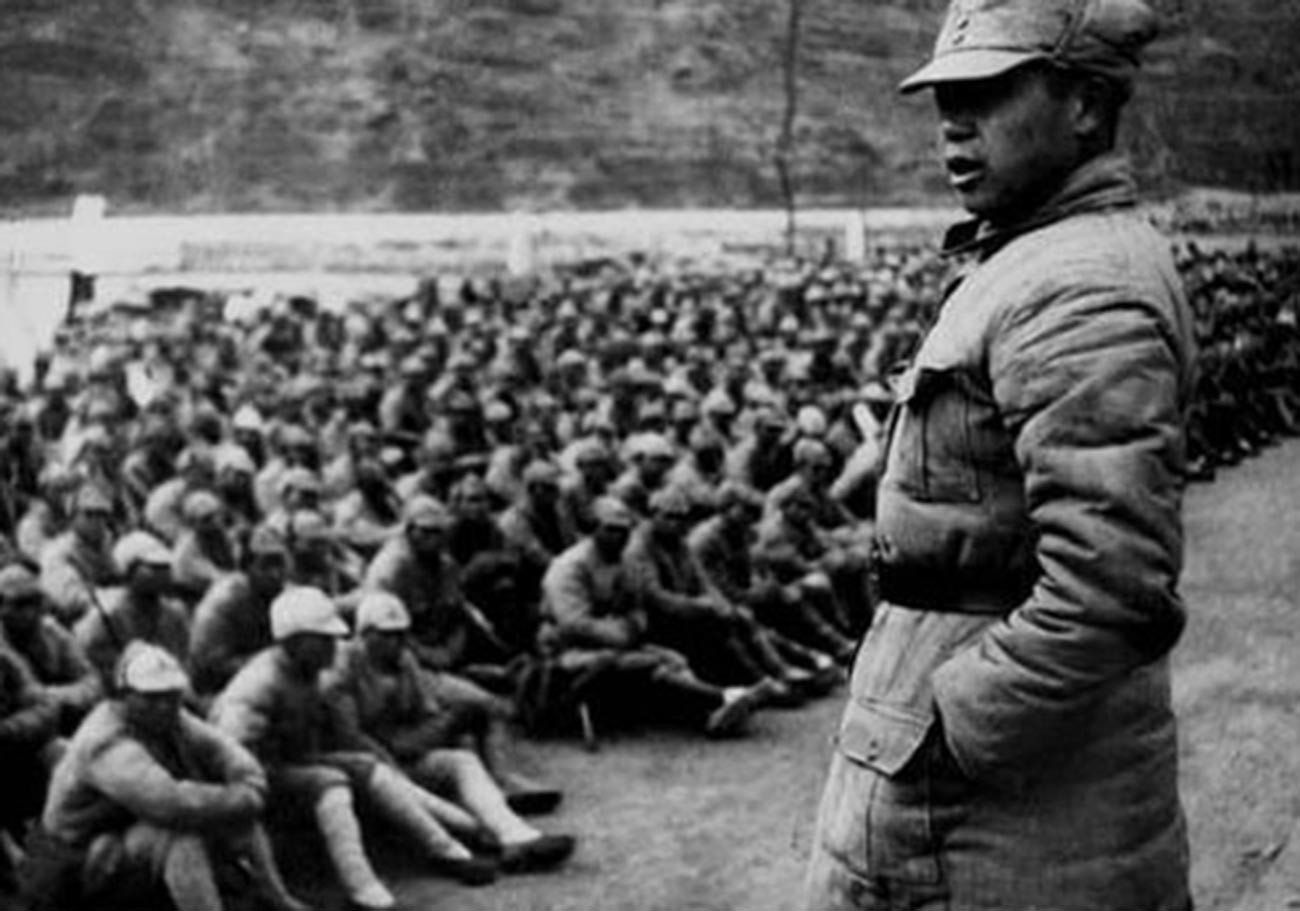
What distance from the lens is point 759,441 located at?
1258 cm

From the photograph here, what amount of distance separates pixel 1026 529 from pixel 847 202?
1202 inches

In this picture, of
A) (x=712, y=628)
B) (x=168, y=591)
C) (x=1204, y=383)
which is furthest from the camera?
(x=1204, y=383)

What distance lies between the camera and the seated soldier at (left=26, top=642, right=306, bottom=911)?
6.22m

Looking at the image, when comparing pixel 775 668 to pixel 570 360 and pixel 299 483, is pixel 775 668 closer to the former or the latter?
pixel 299 483

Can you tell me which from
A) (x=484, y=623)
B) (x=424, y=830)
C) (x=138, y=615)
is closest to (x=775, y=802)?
(x=424, y=830)

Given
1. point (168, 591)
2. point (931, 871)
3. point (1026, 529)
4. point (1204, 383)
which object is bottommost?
point (1204, 383)

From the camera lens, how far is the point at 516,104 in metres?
32.4

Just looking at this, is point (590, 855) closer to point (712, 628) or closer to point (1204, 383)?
point (712, 628)

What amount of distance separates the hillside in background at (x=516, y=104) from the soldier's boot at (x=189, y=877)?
912 inches

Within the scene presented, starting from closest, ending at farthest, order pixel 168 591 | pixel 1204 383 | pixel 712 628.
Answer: pixel 168 591 → pixel 712 628 → pixel 1204 383

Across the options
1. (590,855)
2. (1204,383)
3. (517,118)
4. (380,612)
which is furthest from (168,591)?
(517,118)

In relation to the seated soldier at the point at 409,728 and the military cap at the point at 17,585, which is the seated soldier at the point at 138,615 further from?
the seated soldier at the point at 409,728

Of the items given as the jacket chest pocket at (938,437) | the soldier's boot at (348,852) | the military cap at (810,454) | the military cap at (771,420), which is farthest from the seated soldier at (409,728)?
the military cap at (771,420)

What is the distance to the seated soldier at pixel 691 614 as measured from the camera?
31.5ft
